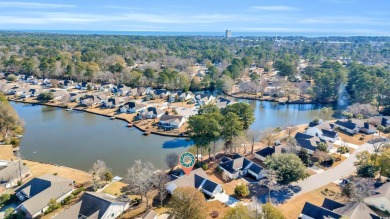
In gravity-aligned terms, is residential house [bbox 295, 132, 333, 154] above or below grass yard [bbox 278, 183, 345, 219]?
above

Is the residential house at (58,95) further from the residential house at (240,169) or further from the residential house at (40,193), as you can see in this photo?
the residential house at (240,169)

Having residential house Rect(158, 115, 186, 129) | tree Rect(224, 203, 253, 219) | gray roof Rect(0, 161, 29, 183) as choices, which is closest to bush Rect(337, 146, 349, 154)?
tree Rect(224, 203, 253, 219)

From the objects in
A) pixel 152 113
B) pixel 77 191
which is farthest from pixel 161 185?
pixel 152 113

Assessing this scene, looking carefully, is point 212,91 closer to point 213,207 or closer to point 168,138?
point 168,138

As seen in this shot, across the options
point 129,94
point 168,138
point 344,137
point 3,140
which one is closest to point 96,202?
point 168,138

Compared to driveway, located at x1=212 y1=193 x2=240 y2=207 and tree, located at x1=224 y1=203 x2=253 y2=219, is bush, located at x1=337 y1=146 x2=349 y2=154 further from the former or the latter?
tree, located at x1=224 y1=203 x2=253 y2=219

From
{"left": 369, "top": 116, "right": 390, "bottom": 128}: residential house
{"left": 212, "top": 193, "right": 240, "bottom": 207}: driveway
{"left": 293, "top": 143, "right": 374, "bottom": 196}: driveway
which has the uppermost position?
{"left": 369, "top": 116, "right": 390, "bottom": 128}: residential house

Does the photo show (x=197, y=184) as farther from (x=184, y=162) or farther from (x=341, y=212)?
(x=341, y=212)
